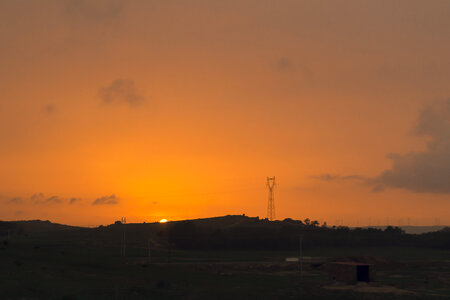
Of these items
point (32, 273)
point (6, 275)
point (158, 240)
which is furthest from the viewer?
point (158, 240)

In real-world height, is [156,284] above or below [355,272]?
below

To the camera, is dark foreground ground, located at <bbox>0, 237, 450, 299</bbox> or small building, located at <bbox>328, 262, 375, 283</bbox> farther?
small building, located at <bbox>328, 262, 375, 283</bbox>

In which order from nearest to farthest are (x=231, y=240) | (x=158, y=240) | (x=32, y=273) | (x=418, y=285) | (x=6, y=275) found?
(x=6, y=275) < (x=32, y=273) < (x=418, y=285) < (x=231, y=240) < (x=158, y=240)

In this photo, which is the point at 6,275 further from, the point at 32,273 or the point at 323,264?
the point at 323,264

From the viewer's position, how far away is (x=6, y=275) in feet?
204

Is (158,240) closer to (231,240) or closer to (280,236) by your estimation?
(231,240)

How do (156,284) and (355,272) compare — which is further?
(355,272)

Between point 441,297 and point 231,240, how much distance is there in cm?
11822

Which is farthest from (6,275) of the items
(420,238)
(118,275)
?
(420,238)

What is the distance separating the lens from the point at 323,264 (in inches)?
4668

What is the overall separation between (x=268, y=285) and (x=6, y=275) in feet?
113

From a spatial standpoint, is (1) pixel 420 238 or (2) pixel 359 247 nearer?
(2) pixel 359 247

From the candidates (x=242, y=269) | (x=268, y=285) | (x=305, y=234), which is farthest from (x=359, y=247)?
(x=268, y=285)

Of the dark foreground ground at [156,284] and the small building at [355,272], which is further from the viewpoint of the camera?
the small building at [355,272]
